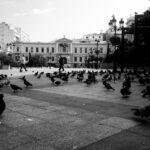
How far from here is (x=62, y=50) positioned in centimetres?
9869

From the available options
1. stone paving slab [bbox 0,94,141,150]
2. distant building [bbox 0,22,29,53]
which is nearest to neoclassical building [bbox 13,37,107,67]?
distant building [bbox 0,22,29,53]

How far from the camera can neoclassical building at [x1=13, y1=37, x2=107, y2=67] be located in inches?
3808

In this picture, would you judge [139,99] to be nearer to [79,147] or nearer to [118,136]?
[118,136]

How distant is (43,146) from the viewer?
403cm

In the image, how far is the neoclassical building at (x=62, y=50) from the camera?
317 ft

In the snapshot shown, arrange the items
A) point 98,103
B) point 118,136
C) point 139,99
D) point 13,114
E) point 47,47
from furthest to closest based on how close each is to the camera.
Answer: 1. point 47,47
2. point 139,99
3. point 98,103
4. point 13,114
5. point 118,136

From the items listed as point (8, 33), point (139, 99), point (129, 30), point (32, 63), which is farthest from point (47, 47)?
point (139, 99)

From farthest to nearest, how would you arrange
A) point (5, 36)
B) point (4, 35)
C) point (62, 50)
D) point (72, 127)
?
point (62, 50) → point (5, 36) → point (4, 35) → point (72, 127)

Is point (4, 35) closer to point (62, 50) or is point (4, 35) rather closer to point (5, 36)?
point (5, 36)

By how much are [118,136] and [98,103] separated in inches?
131

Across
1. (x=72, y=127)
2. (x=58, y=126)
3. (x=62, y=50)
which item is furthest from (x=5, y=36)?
(x=72, y=127)

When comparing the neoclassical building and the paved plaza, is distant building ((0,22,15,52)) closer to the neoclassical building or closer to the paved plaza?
the neoclassical building

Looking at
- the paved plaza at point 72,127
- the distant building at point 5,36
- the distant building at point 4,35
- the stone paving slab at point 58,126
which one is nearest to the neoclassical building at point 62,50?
the distant building at point 5,36

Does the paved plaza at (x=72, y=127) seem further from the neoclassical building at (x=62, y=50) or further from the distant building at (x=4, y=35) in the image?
the distant building at (x=4, y=35)
